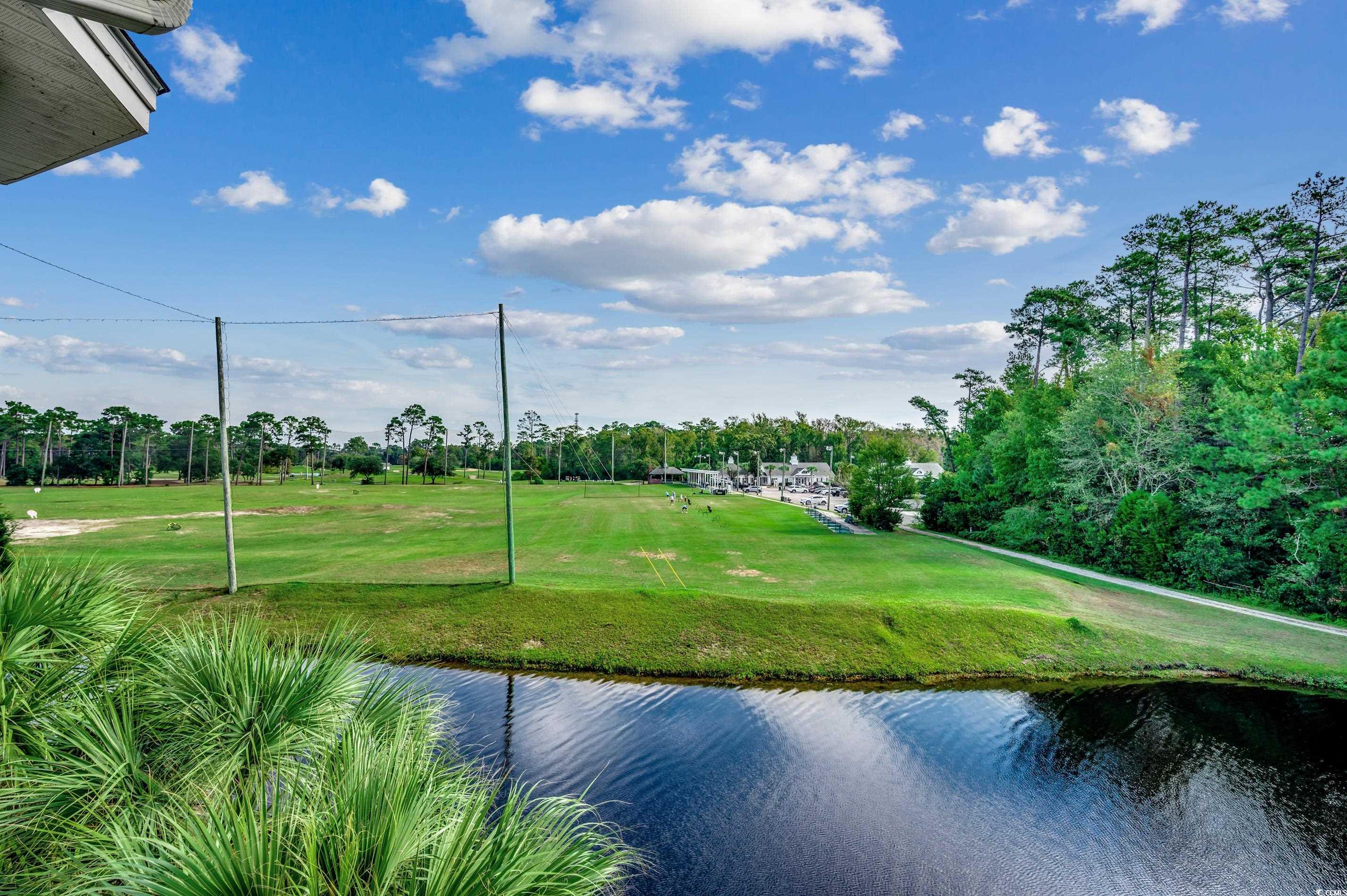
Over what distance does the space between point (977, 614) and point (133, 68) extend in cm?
2046

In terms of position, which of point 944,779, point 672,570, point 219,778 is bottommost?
point 944,779

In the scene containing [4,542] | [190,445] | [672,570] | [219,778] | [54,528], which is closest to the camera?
[219,778]

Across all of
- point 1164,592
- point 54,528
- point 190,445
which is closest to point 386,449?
point 190,445

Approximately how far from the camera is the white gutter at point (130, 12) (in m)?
1.63

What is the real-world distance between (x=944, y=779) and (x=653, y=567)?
15768 millimetres

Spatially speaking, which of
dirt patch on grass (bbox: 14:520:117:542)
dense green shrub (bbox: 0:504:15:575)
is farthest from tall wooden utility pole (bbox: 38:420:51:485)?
dense green shrub (bbox: 0:504:15:575)

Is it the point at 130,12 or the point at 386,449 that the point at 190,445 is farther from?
the point at 130,12

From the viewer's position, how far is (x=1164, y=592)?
23.1m

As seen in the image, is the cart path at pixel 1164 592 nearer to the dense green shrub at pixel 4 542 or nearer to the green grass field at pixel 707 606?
the green grass field at pixel 707 606

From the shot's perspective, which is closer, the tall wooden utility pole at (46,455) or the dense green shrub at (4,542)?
the dense green shrub at (4,542)

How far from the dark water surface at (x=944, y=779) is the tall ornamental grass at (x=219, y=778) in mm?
4861

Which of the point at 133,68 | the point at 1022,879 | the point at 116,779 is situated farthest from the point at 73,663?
the point at 1022,879

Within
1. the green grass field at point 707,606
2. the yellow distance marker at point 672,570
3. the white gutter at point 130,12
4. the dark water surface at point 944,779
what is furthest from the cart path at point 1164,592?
the white gutter at point 130,12

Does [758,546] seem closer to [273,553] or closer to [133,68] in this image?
[273,553]
